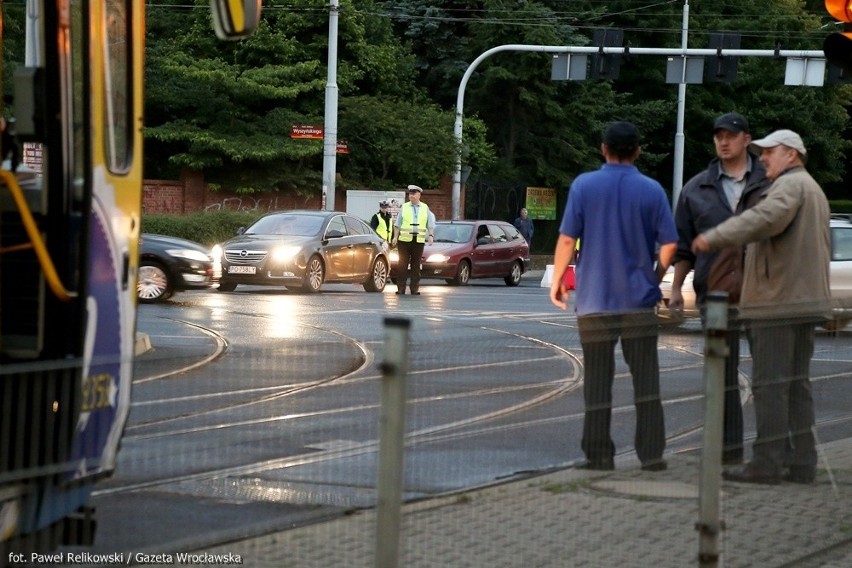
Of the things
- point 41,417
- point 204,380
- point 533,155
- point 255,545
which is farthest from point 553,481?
point 533,155

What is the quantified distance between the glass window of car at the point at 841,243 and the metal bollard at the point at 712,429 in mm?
14813

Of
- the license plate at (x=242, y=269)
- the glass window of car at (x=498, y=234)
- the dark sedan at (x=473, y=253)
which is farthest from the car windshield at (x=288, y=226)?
the glass window of car at (x=498, y=234)

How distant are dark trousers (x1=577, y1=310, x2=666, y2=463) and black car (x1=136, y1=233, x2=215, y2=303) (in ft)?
54.4

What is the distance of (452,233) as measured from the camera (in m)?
32.7

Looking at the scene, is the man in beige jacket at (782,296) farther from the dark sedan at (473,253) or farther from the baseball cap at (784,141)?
the dark sedan at (473,253)

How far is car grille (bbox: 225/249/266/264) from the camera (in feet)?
81.0

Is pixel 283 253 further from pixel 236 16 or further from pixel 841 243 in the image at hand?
pixel 236 16

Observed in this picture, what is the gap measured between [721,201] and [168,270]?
48.9ft

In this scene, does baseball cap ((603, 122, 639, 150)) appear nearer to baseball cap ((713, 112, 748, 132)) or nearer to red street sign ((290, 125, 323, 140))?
baseball cap ((713, 112, 748, 132))

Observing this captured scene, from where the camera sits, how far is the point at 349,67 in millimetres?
47219

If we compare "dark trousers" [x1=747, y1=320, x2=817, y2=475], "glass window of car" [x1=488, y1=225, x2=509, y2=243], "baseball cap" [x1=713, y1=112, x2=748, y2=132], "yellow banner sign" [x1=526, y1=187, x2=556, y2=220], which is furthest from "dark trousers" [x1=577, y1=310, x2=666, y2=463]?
"yellow banner sign" [x1=526, y1=187, x2=556, y2=220]

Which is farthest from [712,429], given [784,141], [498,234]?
[498,234]

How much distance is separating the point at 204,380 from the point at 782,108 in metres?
58.2

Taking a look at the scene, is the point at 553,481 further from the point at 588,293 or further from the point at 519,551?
the point at 588,293
